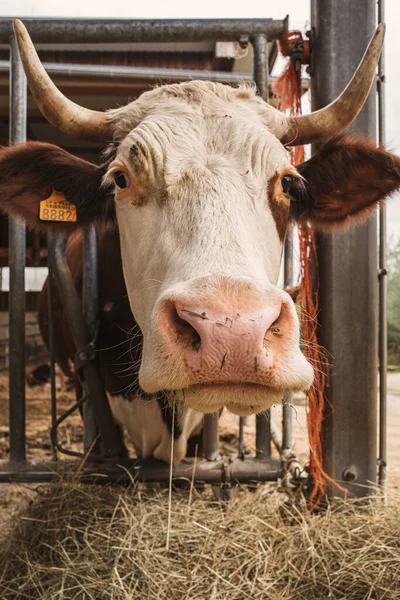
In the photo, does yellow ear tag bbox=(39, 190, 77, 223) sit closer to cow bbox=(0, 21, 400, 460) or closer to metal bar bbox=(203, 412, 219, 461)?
cow bbox=(0, 21, 400, 460)

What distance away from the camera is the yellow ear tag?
8.66 ft

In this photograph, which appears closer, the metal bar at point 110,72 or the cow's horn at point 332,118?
the cow's horn at point 332,118

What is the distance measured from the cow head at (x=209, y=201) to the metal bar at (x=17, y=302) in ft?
0.97

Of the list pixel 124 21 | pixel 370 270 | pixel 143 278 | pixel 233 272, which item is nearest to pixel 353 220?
pixel 370 270

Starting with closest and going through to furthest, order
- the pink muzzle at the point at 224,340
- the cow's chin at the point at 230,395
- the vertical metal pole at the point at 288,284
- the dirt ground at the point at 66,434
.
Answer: the pink muzzle at the point at 224,340 < the cow's chin at the point at 230,395 < the vertical metal pole at the point at 288,284 < the dirt ground at the point at 66,434

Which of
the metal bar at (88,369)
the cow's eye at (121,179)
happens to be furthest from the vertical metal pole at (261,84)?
the cow's eye at (121,179)

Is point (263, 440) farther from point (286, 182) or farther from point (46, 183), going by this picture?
point (46, 183)

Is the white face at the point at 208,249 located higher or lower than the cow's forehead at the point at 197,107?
lower

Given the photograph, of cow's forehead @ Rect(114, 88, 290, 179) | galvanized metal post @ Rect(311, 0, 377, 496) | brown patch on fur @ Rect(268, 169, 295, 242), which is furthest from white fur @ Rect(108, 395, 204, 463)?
cow's forehead @ Rect(114, 88, 290, 179)

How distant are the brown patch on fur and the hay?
4.15 feet

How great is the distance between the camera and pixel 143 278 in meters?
2.17

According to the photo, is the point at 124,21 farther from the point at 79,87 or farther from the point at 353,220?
the point at 79,87

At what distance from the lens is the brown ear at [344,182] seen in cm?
260

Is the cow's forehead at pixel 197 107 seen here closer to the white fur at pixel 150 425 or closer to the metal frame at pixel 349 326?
the metal frame at pixel 349 326
